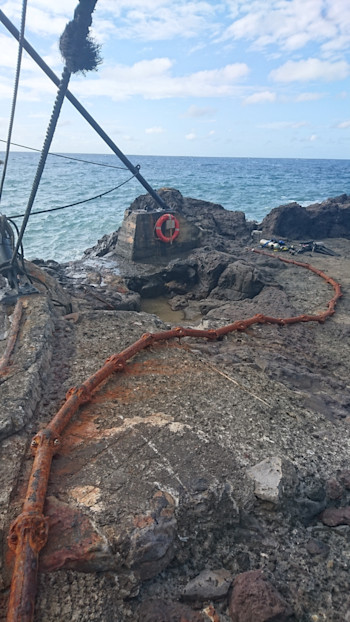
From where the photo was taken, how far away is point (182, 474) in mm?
3336

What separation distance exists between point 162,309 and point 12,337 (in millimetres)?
5539

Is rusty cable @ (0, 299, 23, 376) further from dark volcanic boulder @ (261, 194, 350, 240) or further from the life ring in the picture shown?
dark volcanic boulder @ (261, 194, 350, 240)

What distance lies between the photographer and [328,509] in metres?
3.53

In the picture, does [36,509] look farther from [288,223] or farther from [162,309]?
[288,223]

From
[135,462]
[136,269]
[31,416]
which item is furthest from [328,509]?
[136,269]

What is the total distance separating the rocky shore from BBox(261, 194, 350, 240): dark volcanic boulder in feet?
35.6

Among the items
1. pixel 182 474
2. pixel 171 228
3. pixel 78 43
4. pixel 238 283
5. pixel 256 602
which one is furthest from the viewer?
pixel 171 228

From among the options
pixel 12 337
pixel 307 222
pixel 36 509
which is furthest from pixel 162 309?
pixel 307 222

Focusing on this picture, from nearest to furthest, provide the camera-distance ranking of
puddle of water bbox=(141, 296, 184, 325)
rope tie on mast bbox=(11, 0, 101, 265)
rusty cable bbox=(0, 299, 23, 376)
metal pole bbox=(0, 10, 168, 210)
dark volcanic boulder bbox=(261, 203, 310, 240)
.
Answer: rusty cable bbox=(0, 299, 23, 376), rope tie on mast bbox=(11, 0, 101, 265), metal pole bbox=(0, 10, 168, 210), puddle of water bbox=(141, 296, 184, 325), dark volcanic boulder bbox=(261, 203, 310, 240)

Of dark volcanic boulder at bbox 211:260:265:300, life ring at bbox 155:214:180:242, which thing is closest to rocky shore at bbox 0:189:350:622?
dark volcanic boulder at bbox 211:260:265:300

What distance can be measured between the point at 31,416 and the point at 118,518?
153 centimetres

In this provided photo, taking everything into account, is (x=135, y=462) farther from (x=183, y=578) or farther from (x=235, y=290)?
(x=235, y=290)

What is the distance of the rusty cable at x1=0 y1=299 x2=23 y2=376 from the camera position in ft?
15.2

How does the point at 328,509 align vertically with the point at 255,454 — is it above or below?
below
